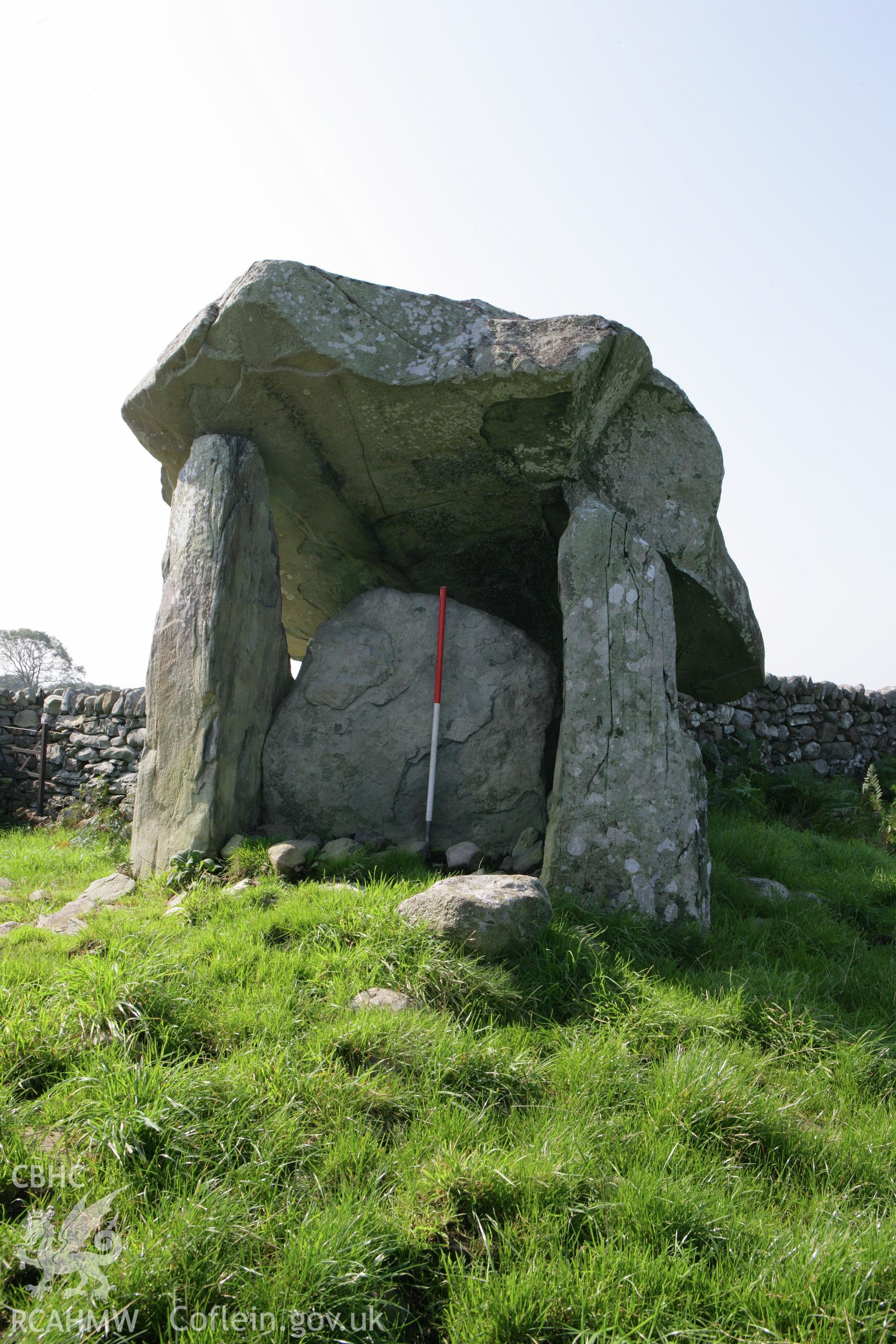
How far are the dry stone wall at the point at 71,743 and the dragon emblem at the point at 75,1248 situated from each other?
25.9ft

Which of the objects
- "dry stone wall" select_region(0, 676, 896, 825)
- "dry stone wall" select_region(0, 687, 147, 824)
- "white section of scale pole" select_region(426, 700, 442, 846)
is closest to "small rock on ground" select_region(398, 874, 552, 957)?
"white section of scale pole" select_region(426, 700, 442, 846)

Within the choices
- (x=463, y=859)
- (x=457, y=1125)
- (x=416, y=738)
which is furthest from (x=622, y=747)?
(x=457, y=1125)

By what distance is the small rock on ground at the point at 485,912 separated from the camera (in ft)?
13.8

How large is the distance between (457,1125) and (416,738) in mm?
3868

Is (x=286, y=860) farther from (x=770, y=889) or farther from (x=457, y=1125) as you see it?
(x=770, y=889)

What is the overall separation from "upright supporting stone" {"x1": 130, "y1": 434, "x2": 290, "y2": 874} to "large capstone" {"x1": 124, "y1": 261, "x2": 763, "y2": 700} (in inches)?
22.2

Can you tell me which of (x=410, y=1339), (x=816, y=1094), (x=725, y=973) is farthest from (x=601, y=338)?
(x=410, y=1339)

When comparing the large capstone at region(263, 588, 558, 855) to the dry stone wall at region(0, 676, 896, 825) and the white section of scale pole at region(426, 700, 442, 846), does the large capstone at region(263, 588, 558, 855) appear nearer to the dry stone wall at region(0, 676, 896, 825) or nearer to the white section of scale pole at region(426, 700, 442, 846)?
the white section of scale pole at region(426, 700, 442, 846)

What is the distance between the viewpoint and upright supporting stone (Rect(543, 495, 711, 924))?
17.6 feet

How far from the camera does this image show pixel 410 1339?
7.63 feet

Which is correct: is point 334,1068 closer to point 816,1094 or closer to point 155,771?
point 816,1094

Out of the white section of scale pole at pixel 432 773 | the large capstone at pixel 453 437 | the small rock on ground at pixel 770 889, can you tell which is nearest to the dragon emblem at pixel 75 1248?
the white section of scale pole at pixel 432 773

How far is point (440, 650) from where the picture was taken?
22.3ft

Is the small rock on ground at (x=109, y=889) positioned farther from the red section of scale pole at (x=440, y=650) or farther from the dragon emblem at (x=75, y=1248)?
the dragon emblem at (x=75, y=1248)
